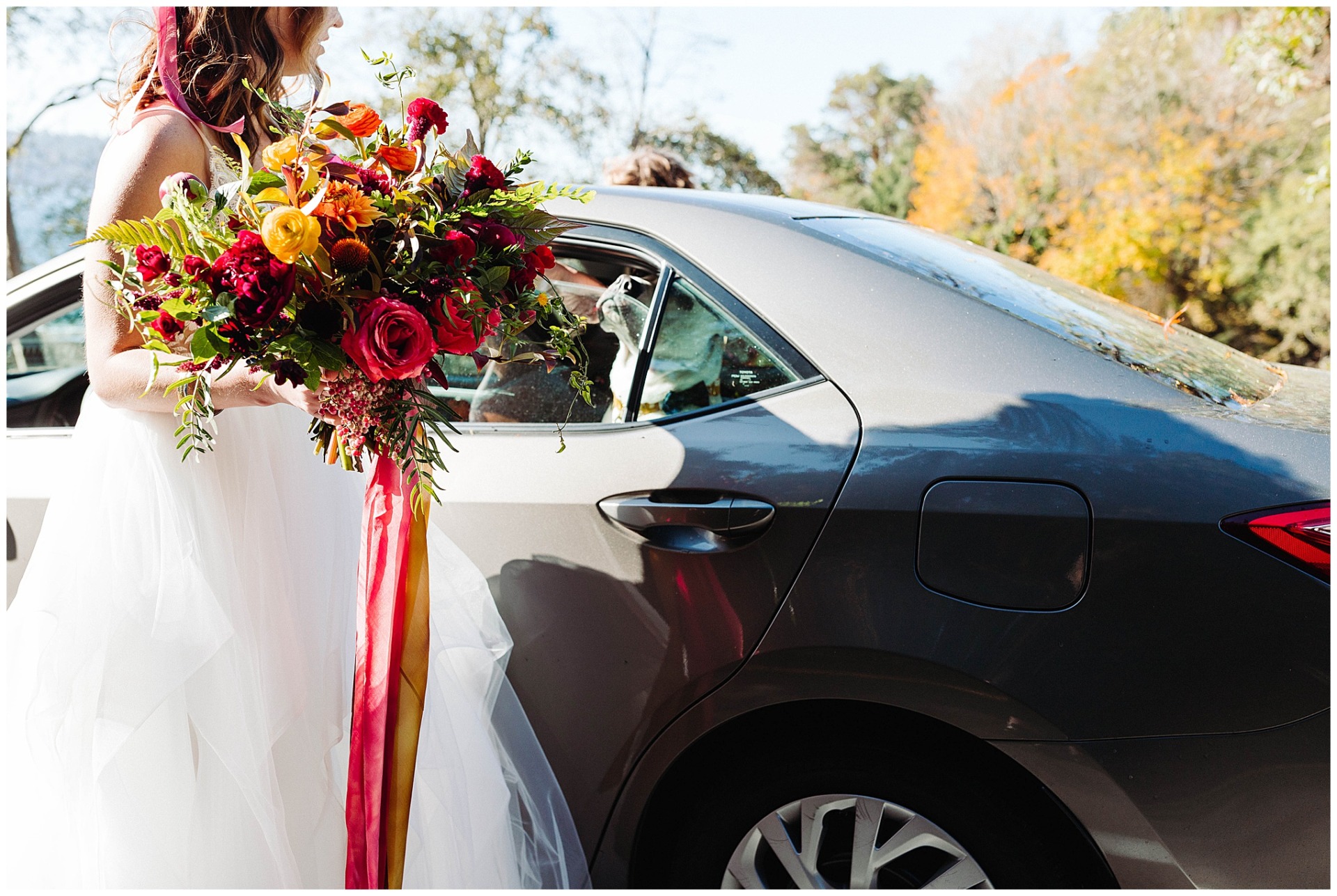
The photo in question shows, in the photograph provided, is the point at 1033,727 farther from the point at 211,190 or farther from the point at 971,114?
the point at 971,114

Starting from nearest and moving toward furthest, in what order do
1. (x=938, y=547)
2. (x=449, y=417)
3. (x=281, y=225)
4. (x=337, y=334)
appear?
(x=281, y=225)
(x=337, y=334)
(x=449, y=417)
(x=938, y=547)

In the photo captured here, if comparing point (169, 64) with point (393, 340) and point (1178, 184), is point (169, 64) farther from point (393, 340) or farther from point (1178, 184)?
point (1178, 184)

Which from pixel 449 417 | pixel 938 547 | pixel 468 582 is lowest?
pixel 468 582

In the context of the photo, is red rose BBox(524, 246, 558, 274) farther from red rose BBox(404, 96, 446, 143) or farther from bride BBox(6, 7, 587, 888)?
bride BBox(6, 7, 587, 888)

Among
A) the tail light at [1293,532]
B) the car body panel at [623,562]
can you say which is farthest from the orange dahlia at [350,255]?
the tail light at [1293,532]

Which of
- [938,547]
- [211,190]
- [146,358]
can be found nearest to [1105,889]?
[938,547]

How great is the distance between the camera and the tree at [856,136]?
27.9 meters

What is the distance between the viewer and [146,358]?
1.53 m

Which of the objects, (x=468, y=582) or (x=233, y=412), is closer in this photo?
(x=233, y=412)

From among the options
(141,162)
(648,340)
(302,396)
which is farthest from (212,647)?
(648,340)

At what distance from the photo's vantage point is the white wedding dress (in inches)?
61.0

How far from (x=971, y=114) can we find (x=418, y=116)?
15.8 m

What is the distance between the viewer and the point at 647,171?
3367mm

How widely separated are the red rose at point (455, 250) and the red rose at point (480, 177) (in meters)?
0.08
